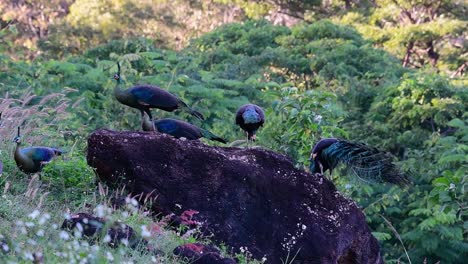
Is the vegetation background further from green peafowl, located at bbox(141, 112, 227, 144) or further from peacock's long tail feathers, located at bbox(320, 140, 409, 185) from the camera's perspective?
green peafowl, located at bbox(141, 112, 227, 144)

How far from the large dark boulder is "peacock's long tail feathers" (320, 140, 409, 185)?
1.53 ft

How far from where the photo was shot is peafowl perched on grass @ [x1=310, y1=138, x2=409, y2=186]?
8.54 metres

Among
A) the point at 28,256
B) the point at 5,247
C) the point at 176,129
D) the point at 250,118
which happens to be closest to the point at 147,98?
the point at 176,129

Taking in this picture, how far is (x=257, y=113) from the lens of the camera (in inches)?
359

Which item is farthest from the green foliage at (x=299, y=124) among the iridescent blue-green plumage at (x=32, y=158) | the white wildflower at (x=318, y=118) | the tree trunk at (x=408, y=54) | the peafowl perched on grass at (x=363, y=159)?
the tree trunk at (x=408, y=54)

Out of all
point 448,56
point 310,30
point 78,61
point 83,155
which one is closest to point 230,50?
point 310,30

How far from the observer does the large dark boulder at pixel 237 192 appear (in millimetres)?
7699

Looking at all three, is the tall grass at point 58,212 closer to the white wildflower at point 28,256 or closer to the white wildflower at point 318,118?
the white wildflower at point 28,256

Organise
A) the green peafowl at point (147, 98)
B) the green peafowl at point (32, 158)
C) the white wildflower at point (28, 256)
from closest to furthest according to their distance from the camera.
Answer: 1. the white wildflower at point (28, 256)
2. the green peafowl at point (32, 158)
3. the green peafowl at point (147, 98)

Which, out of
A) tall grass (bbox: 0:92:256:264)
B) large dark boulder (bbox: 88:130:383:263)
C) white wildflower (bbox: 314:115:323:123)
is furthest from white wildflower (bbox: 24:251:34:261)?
white wildflower (bbox: 314:115:323:123)

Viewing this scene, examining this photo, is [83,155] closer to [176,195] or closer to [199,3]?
[176,195]

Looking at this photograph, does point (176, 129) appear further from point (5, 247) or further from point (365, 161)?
point (5, 247)

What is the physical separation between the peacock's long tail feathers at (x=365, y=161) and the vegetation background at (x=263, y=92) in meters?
0.45

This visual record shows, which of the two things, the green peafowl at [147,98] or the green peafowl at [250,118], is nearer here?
the green peafowl at [147,98]
